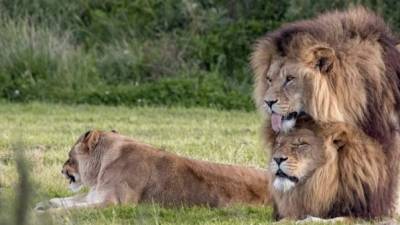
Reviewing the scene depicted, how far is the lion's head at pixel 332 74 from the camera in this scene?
5262mm

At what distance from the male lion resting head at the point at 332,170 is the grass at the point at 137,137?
30cm

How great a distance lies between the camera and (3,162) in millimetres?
7848

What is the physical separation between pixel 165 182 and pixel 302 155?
3.76 feet

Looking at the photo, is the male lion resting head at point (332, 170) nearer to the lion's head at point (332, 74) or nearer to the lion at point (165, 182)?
the lion's head at point (332, 74)

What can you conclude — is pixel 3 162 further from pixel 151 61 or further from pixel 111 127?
pixel 151 61

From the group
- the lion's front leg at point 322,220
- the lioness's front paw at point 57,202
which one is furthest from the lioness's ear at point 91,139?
the lion's front leg at point 322,220

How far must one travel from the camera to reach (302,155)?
212 inches

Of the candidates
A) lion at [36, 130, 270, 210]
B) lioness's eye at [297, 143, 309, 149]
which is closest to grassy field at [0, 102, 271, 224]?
lion at [36, 130, 270, 210]

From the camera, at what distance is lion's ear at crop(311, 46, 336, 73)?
5352 mm

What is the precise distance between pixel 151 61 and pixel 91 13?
6.31 ft

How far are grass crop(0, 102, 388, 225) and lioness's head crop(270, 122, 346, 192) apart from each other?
0.30 m

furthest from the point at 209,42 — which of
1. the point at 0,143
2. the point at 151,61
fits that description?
the point at 0,143

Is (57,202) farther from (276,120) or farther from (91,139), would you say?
(276,120)

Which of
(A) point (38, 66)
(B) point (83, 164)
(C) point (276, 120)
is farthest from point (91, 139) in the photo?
(A) point (38, 66)
